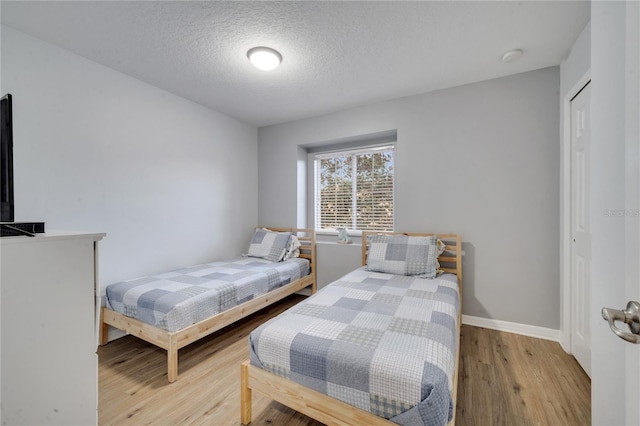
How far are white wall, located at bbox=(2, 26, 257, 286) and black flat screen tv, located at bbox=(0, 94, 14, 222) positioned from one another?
133 cm

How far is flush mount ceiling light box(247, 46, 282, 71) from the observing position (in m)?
2.05

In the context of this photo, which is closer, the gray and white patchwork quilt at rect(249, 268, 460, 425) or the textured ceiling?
the gray and white patchwork quilt at rect(249, 268, 460, 425)

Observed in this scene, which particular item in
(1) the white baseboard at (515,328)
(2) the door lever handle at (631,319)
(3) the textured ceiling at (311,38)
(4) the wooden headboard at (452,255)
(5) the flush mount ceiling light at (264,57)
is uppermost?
(3) the textured ceiling at (311,38)

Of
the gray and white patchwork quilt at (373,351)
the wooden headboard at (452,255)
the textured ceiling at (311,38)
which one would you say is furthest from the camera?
the wooden headboard at (452,255)

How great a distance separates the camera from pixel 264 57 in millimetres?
2076

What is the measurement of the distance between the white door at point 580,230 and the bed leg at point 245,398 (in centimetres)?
233

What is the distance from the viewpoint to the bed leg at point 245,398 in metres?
1.42

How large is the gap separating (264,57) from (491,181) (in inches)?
96.2

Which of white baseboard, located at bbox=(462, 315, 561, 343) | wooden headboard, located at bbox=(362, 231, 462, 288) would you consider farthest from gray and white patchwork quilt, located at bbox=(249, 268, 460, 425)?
white baseboard, located at bbox=(462, 315, 561, 343)

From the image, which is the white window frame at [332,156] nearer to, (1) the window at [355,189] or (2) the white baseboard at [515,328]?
(1) the window at [355,189]

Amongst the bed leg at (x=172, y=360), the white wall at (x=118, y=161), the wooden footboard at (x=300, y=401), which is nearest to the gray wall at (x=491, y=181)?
the wooden footboard at (x=300, y=401)

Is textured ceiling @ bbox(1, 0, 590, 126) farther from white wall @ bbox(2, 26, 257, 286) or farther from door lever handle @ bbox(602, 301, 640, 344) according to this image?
door lever handle @ bbox(602, 301, 640, 344)

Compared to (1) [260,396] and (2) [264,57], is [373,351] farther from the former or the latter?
(2) [264,57]

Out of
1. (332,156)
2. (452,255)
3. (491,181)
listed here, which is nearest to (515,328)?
(452,255)
